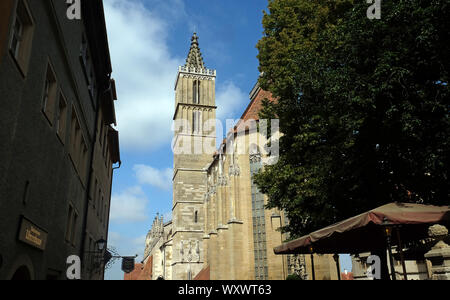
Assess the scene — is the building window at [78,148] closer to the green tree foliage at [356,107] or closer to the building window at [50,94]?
the building window at [50,94]

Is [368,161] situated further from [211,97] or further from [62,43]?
[211,97]

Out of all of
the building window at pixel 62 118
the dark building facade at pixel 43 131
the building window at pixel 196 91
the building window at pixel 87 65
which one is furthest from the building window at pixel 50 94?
the building window at pixel 196 91

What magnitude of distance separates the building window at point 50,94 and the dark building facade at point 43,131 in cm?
2

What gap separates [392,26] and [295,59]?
137 inches

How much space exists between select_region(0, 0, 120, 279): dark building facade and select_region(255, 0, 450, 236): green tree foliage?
6.43m

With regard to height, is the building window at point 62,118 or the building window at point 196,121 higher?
the building window at point 196,121

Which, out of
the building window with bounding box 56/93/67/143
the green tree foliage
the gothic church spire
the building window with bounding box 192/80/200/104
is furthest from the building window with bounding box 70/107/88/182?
the gothic church spire

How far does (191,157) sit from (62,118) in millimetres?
40834

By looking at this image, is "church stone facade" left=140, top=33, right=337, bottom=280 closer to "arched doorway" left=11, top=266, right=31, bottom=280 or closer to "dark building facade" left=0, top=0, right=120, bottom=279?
"dark building facade" left=0, top=0, right=120, bottom=279

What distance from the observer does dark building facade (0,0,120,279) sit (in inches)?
211

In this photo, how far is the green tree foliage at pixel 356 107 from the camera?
311 inches

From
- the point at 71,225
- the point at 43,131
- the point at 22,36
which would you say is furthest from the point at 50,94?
the point at 71,225

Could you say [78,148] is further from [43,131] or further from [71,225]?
[43,131]

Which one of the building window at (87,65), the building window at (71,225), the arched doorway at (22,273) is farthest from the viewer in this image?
the building window at (87,65)
